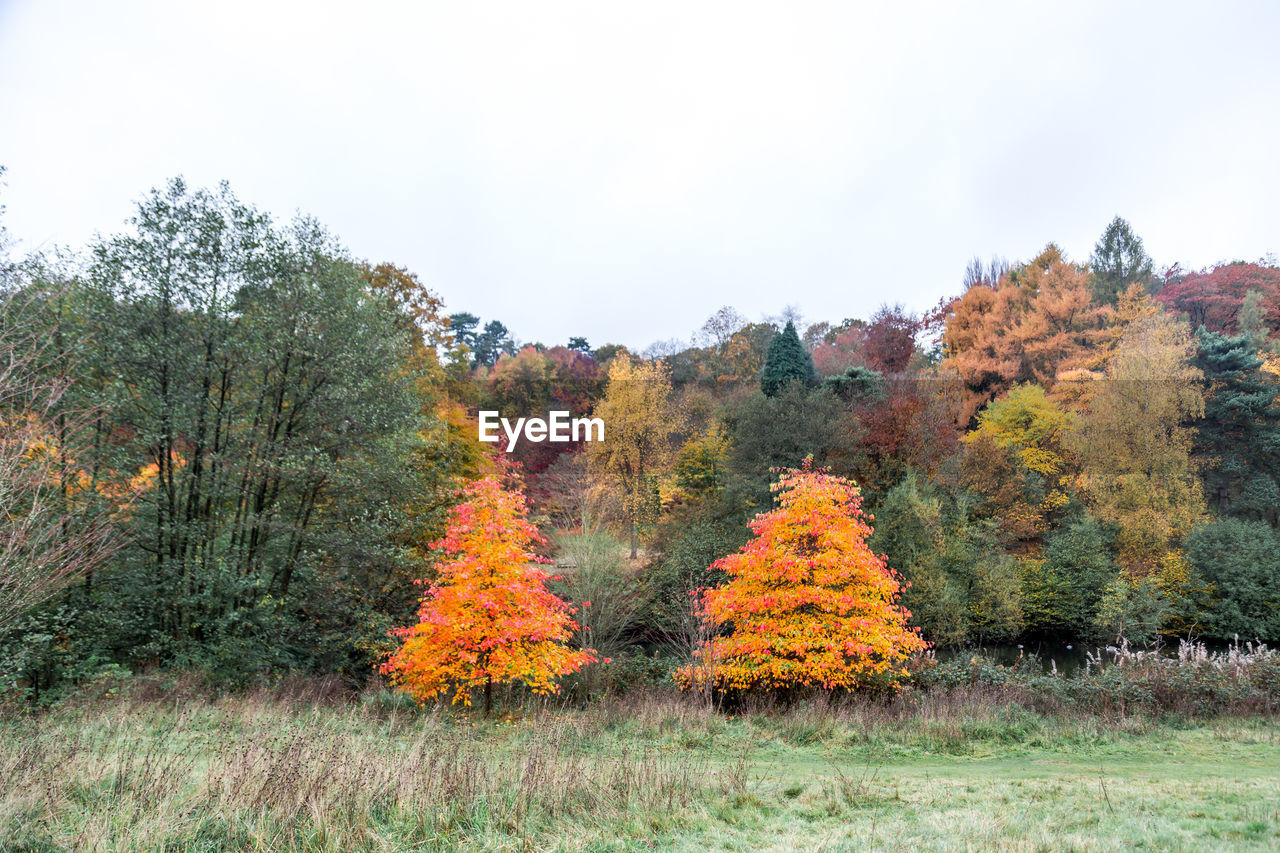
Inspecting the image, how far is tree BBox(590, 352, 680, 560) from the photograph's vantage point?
1241 inches

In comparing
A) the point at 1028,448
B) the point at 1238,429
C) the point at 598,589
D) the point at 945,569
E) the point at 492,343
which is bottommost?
the point at 598,589

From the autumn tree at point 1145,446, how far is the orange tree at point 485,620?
20969 mm

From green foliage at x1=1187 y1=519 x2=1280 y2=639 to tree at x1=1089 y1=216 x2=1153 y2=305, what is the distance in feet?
55.1

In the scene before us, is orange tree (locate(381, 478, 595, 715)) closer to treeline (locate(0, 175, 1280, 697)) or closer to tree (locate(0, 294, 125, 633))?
treeline (locate(0, 175, 1280, 697))

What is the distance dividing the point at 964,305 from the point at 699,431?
1752 cm

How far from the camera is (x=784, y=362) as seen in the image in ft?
88.6

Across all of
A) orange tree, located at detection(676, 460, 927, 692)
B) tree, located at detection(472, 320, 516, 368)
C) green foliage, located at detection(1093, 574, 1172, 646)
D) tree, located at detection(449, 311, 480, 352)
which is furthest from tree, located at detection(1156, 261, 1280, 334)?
tree, located at detection(449, 311, 480, 352)

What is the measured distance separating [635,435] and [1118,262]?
90.7 feet

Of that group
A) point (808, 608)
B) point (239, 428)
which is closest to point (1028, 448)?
point (808, 608)

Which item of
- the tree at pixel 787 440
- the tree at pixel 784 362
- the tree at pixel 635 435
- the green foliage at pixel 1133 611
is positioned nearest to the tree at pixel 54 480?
the tree at pixel 787 440

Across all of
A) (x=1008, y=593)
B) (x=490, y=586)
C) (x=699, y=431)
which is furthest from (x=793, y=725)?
(x=699, y=431)

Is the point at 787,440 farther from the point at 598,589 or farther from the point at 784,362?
the point at 598,589

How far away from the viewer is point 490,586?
1136 centimetres

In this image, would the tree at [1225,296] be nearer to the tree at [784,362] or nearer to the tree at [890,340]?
the tree at [890,340]
